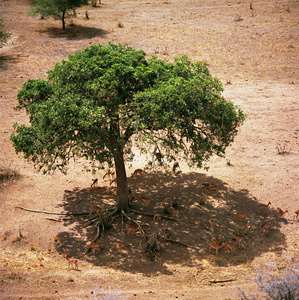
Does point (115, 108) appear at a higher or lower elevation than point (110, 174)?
higher

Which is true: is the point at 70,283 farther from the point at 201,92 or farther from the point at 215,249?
the point at 201,92

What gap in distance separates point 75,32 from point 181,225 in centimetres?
3048

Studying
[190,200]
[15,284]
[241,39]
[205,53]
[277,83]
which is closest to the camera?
[15,284]

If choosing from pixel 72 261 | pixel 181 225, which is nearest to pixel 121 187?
pixel 181 225

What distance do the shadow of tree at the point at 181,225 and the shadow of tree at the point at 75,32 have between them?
2463 cm

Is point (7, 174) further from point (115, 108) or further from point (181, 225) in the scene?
point (181, 225)

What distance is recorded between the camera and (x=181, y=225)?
15125mm

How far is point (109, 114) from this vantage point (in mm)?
13477

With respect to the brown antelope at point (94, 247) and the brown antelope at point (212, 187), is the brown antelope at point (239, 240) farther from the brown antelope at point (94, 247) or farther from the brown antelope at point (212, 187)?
the brown antelope at point (94, 247)

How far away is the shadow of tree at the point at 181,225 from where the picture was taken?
13281 mm

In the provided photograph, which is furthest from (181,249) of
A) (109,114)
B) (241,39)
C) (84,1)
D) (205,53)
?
(84,1)

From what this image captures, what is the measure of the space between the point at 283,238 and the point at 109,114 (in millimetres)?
7670

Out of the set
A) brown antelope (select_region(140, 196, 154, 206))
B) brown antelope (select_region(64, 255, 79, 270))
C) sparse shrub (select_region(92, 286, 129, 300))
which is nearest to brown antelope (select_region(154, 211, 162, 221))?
brown antelope (select_region(140, 196, 154, 206))

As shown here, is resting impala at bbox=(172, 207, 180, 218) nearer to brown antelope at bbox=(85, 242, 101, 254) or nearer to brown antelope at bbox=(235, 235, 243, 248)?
brown antelope at bbox=(235, 235, 243, 248)
